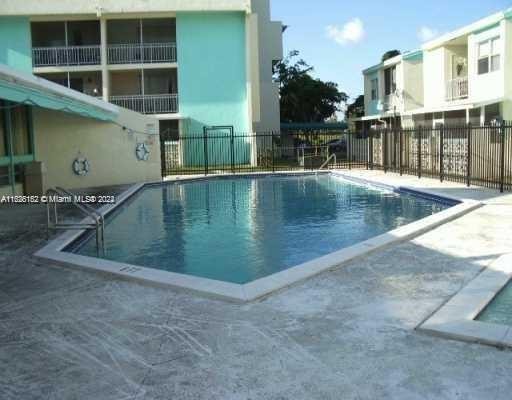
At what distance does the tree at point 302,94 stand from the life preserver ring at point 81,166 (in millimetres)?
35187

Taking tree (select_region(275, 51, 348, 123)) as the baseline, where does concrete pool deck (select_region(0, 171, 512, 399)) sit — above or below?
below

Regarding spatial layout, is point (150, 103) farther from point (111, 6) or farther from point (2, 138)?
point (2, 138)

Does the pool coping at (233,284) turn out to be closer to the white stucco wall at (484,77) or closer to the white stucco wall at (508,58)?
the white stucco wall at (508,58)

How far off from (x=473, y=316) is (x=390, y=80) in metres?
28.3

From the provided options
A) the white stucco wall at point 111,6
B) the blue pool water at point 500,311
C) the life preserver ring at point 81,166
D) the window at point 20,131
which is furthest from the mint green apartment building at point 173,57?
the blue pool water at point 500,311

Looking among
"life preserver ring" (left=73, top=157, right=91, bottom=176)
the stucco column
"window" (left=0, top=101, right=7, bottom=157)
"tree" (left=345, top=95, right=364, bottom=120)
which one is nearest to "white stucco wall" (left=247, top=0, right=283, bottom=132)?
the stucco column

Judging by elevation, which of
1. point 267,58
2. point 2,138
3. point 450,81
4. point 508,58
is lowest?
point 2,138

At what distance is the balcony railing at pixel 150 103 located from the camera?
30297mm

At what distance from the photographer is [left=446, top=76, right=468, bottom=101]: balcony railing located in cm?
2480

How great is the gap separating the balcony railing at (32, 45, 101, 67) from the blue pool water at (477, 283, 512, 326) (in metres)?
27.8

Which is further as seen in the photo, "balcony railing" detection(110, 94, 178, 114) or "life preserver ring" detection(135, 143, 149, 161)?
"balcony railing" detection(110, 94, 178, 114)

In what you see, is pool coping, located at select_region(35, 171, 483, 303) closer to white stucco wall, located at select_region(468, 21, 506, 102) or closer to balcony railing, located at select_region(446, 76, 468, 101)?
white stucco wall, located at select_region(468, 21, 506, 102)

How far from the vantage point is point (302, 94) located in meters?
53.6

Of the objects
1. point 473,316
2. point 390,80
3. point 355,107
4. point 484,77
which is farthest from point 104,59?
point 355,107
